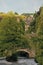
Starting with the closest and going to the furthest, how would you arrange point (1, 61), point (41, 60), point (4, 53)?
point (41, 60) < point (4, 53) < point (1, 61)

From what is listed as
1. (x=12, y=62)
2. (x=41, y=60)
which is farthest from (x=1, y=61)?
(x=41, y=60)

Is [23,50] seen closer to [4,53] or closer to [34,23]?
[4,53]

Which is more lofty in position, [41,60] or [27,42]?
[41,60]

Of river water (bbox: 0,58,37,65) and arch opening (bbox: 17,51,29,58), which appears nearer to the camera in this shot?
river water (bbox: 0,58,37,65)

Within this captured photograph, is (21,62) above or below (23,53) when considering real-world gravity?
above

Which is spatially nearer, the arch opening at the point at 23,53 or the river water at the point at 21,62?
the river water at the point at 21,62

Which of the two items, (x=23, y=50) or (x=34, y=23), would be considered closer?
(x=23, y=50)

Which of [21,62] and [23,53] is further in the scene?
[23,53]

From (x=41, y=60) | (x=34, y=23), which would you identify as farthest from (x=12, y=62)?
(x=34, y=23)

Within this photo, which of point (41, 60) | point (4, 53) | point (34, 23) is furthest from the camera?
point (34, 23)
